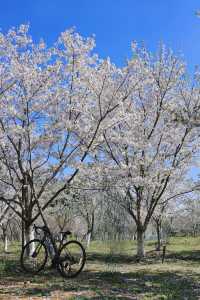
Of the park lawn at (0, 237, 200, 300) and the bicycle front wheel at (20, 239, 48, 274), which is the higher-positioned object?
the bicycle front wheel at (20, 239, 48, 274)

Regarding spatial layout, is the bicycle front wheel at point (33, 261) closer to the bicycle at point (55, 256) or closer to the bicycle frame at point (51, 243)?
the bicycle at point (55, 256)

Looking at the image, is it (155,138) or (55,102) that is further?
(155,138)

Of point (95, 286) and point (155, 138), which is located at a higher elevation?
point (155, 138)

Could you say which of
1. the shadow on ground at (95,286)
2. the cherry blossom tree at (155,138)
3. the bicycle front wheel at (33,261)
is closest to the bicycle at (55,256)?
the bicycle front wheel at (33,261)

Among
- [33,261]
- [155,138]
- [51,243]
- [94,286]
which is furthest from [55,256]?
[155,138]

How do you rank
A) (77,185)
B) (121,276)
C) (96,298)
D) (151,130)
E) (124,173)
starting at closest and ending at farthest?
(96,298), (121,276), (77,185), (124,173), (151,130)

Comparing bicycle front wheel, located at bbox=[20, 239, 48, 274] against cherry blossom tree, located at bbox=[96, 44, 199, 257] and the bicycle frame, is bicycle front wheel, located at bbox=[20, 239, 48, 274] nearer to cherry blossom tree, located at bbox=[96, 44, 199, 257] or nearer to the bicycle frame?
the bicycle frame

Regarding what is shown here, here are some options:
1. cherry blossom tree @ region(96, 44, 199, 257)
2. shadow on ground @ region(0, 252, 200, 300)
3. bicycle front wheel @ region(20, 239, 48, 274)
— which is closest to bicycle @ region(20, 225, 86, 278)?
bicycle front wheel @ region(20, 239, 48, 274)

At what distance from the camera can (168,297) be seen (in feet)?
32.3

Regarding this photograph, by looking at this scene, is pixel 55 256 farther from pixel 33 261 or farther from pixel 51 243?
pixel 33 261

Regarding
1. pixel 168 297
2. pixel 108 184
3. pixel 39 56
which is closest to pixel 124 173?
pixel 108 184

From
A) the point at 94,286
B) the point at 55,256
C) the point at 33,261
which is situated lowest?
the point at 94,286

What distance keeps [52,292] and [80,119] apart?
7.90 m

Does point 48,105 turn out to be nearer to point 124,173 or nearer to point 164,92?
point 124,173
